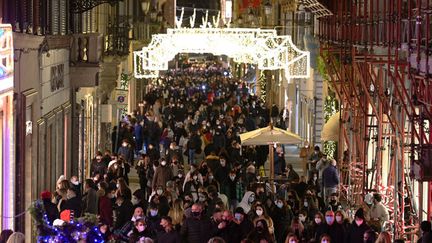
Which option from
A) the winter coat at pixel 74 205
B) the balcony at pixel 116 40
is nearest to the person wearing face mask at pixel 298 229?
the winter coat at pixel 74 205

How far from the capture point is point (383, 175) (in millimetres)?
30469

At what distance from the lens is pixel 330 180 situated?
2950cm

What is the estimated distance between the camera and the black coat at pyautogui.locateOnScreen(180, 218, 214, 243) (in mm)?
21562

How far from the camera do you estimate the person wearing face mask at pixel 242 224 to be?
844 inches

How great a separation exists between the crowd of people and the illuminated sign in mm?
3006

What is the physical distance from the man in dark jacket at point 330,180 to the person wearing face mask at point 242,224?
7873mm

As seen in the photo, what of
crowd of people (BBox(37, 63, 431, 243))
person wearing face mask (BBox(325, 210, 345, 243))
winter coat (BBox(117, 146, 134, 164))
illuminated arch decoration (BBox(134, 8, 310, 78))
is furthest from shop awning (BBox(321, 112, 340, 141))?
person wearing face mask (BBox(325, 210, 345, 243))

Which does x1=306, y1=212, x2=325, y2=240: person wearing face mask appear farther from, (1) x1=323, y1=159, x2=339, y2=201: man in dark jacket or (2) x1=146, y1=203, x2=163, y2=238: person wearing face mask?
(1) x1=323, y1=159, x2=339, y2=201: man in dark jacket

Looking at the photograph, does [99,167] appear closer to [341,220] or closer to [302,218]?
[302,218]

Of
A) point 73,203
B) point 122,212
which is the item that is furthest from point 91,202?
point 73,203

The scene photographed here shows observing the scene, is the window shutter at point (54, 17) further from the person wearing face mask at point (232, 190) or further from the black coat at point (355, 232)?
the black coat at point (355, 232)

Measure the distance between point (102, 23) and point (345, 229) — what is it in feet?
74.2

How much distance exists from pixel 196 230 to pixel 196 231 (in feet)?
0.05

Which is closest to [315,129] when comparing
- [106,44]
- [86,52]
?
[106,44]
